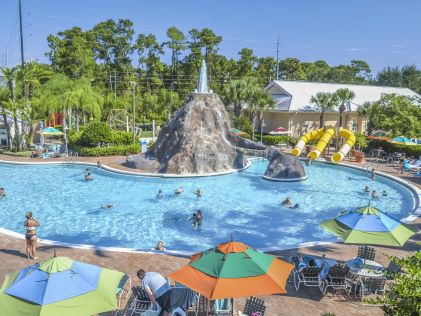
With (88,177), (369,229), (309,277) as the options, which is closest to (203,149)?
(88,177)

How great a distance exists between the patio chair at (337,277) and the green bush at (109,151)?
2746 centimetres

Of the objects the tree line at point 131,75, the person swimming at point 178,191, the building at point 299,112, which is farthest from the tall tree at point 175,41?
the person swimming at point 178,191

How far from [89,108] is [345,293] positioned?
37.5m

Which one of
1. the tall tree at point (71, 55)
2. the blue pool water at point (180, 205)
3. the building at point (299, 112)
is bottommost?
the blue pool water at point (180, 205)

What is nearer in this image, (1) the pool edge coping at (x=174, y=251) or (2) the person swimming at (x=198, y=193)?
(1) the pool edge coping at (x=174, y=251)

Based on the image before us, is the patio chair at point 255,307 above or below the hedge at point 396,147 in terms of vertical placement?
below

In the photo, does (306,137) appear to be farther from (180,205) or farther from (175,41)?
(175,41)

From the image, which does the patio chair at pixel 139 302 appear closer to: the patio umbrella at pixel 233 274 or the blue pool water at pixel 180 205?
the patio umbrella at pixel 233 274

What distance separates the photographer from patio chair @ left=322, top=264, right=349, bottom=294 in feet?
35.6

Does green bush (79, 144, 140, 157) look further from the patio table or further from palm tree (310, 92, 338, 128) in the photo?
the patio table

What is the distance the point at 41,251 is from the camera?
46.1 feet

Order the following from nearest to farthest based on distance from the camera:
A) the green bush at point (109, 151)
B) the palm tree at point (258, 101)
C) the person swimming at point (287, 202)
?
the person swimming at point (287, 202)
the green bush at point (109, 151)
the palm tree at point (258, 101)

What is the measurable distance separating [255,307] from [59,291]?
4426 mm

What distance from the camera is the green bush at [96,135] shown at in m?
35.3
